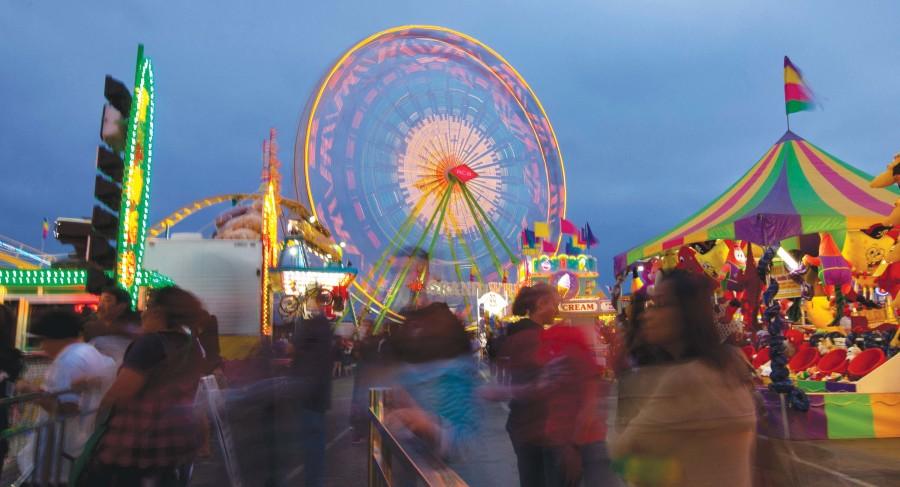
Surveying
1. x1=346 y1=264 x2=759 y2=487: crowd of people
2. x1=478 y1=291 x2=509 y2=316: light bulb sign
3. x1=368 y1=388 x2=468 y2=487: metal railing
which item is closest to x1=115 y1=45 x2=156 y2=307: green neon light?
x1=346 y1=264 x2=759 y2=487: crowd of people

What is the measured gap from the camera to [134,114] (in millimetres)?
9188

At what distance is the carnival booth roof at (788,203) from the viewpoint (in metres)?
8.96

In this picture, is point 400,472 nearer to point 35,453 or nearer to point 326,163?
point 35,453

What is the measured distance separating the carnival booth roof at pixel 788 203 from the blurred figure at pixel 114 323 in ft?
24.2

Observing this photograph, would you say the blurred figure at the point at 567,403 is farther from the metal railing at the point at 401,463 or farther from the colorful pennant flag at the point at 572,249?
Result: the colorful pennant flag at the point at 572,249

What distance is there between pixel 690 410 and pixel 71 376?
3174 millimetres

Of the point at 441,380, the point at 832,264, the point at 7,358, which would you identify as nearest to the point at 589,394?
the point at 441,380

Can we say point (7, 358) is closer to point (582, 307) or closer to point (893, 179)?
point (893, 179)

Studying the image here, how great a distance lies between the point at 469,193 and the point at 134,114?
14744mm

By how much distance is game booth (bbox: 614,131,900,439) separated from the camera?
25.8ft

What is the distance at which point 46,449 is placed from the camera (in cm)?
401

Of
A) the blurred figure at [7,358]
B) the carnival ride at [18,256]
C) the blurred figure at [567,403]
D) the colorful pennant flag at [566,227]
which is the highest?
the colorful pennant flag at [566,227]

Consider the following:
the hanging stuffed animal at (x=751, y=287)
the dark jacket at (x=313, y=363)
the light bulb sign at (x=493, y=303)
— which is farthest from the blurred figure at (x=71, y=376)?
the light bulb sign at (x=493, y=303)

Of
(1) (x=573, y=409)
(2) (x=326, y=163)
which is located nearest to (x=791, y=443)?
(1) (x=573, y=409)
